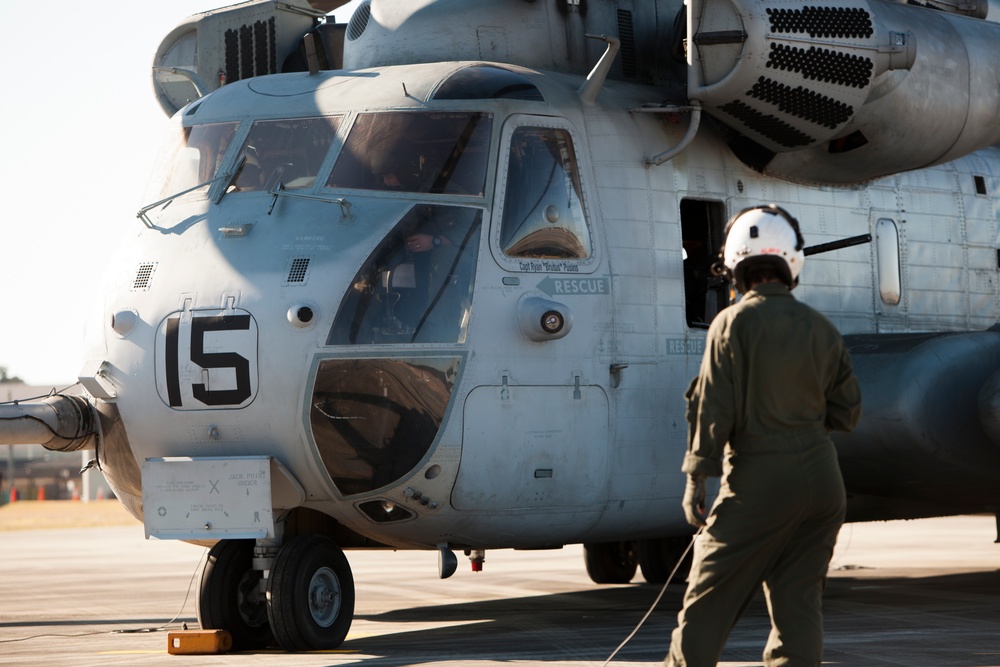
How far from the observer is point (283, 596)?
8.98m

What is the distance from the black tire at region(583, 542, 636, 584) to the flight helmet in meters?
9.04

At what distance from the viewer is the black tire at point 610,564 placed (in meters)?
14.8

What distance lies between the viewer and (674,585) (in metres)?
14.5

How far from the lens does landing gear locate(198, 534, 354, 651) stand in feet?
29.5

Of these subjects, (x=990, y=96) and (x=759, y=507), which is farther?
(x=990, y=96)

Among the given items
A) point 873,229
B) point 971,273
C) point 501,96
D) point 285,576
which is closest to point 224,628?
point 285,576

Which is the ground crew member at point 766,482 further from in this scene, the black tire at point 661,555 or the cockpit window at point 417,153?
the black tire at point 661,555

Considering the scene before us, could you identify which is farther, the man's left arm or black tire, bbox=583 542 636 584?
black tire, bbox=583 542 636 584

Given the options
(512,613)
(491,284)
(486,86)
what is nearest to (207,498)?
(491,284)

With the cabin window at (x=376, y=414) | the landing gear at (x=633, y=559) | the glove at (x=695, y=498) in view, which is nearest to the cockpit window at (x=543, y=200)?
the cabin window at (x=376, y=414)

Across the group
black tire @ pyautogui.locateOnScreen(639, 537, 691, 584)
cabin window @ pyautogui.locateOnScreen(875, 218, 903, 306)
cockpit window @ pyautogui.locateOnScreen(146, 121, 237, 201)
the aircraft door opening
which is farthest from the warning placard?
black tire @ pyautogui.locateOnScreen(639, 537, 691, 584)

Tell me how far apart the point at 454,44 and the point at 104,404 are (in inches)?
141

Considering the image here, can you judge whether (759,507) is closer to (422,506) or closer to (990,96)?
(422,506)

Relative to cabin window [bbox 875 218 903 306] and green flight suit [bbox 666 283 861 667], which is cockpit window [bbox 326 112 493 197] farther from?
green flight suit [bbox 666 283 861 667]
